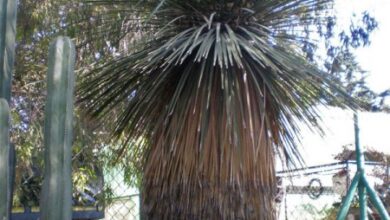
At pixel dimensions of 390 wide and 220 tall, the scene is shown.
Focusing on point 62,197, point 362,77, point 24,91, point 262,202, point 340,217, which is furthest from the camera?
point 362,77

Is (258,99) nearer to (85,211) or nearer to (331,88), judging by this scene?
(331,88)

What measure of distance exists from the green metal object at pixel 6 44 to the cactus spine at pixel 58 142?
290 mm

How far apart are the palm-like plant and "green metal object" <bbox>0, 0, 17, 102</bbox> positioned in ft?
1.31

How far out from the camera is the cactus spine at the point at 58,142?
250 centimetres

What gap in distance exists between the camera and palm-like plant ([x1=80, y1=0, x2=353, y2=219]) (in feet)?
8.82

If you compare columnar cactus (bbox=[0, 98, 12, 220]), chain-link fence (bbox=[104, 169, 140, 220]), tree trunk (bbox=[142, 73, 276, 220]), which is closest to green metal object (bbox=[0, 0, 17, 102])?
columnar cactus (bbox=[0, 98, 12, 220])

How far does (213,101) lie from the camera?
9.12 feet

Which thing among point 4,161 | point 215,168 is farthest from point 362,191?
point 4,161

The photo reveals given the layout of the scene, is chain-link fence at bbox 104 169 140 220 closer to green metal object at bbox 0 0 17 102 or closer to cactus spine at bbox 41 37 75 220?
green metal object at bbox 0 0 17 102

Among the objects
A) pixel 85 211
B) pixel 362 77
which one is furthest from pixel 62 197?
pixel 362 77

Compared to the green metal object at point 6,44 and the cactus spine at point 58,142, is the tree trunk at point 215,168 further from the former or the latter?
the green metal object at point 6,44

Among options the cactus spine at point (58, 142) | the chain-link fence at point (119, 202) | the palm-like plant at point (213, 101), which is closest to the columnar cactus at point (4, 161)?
the cactus spine at point (58, 142)

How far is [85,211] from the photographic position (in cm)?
680

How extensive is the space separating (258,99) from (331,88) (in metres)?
0.37
